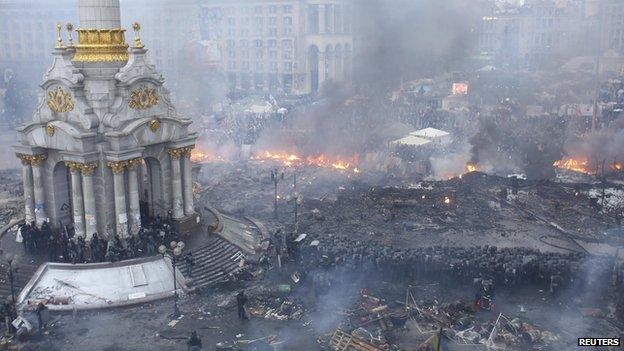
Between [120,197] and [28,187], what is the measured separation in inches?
Result: 228

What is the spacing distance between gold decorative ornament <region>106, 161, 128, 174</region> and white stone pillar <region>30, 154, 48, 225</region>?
14.0 feet

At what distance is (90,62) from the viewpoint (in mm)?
32656

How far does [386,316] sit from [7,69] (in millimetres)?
95141

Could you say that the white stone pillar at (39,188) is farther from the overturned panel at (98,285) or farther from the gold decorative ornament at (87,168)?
the overturned panel at (98,285)

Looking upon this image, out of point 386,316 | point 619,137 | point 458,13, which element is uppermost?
point 458,13

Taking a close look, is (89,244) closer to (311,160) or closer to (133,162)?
(133,162)

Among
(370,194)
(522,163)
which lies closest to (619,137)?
(522,163)

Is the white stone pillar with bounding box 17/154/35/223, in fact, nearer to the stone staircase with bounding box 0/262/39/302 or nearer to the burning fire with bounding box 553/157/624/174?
the stone staircase with bounding box 0/262/39/302

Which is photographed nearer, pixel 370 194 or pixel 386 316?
pixel 386 316

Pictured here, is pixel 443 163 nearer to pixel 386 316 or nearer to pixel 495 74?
pixel 386 316

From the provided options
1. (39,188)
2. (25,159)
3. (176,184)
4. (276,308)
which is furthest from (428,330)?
(25,159)

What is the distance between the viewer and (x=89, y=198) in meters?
32.0

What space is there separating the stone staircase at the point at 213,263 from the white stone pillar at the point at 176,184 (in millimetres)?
2527

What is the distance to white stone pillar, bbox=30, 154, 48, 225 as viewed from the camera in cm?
3309
